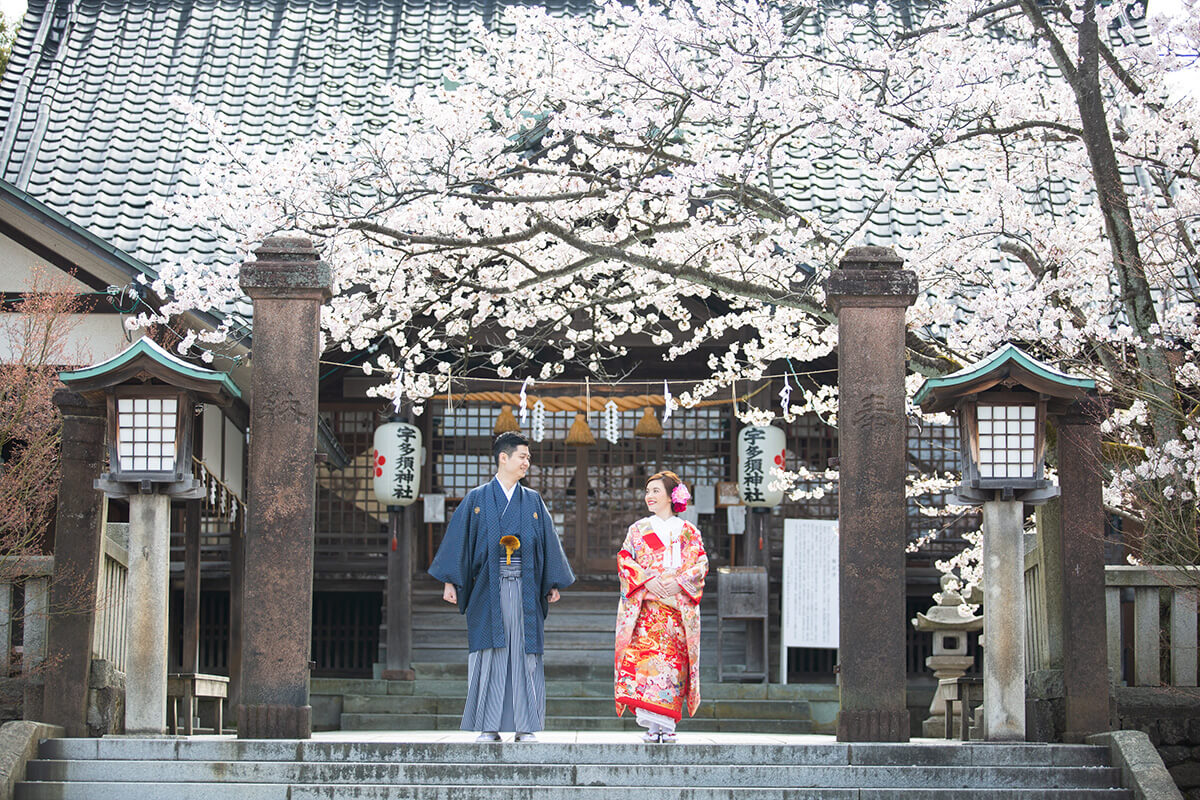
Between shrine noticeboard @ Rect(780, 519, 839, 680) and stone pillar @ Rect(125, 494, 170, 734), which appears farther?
shrine noticeboard @ Rect(780, 519, 839, 680)

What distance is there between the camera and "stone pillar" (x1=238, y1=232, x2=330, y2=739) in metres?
8.23

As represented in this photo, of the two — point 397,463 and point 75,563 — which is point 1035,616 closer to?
point 75,563

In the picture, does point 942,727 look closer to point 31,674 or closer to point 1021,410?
point 1021,410

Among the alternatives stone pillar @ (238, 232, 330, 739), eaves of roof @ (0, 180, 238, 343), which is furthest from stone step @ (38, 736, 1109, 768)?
eaves of roof @ (0, 180, 238, 343)

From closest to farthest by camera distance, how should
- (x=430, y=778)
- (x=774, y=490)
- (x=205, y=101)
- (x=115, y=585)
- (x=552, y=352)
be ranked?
(x=430, y=778), (x=115, y=585), (x=774, y=490), (x=552, y=352), (x=205, y=101)

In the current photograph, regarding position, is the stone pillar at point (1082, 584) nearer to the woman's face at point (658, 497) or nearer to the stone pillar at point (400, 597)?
the woman's face at point (658, 497)

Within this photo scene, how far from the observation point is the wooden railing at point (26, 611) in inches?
347

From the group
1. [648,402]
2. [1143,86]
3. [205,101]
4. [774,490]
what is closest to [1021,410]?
[1143,86]

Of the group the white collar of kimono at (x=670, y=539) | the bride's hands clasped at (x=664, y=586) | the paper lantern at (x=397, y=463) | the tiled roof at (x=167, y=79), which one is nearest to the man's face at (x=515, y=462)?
the white collar of kimono at (x=670, y=539)

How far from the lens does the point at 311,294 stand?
8.56m

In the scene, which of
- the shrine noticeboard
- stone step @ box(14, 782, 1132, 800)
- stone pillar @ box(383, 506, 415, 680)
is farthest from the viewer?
the shrine noticeboard

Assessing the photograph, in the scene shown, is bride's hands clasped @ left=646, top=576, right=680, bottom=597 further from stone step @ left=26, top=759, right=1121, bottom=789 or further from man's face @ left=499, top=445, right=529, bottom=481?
stone step @ left=26, top=759, right=1121, bottom=789

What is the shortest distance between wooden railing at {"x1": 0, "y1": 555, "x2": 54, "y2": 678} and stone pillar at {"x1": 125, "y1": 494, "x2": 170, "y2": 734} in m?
0.71

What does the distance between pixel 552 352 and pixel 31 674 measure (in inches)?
340
